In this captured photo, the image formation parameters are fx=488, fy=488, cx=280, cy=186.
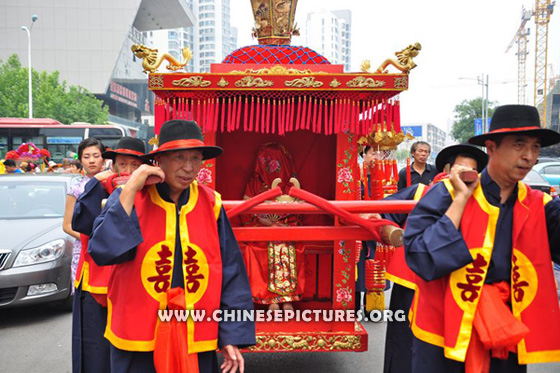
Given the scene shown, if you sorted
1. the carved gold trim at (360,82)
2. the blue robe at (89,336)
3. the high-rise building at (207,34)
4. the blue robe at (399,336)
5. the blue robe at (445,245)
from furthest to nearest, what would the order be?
1. the high-rise building at (207,34)
2. the carved gold trim at (360,82)
3. the blue robe at (399,336)
4. the blue robe at (89,336)
5. the blue robe at (445,245)

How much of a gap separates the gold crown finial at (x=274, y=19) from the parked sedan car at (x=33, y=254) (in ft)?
11.3

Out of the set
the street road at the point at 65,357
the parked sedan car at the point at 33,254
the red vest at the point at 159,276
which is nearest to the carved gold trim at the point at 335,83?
the red vest at the point at 159,276

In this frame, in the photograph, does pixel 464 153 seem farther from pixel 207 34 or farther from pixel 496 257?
pixel 207 34

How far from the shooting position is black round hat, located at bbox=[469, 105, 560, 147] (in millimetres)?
2248

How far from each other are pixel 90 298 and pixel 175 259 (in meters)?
1.16

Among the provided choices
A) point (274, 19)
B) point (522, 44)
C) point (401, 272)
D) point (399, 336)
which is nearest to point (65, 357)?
point (399, 336)

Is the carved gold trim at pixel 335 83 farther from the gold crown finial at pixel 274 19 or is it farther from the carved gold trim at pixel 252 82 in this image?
the gold crown finial at pixel 274 19

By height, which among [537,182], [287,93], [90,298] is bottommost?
[90,298]

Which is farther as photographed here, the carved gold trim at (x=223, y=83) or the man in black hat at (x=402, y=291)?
the carved gold trim at (x=223, y=83)

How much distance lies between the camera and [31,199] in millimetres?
6914

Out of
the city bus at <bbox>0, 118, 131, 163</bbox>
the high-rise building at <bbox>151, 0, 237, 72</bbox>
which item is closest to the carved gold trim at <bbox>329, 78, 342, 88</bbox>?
the city bus at <bbox>0, 118, 131, 163</bbox>

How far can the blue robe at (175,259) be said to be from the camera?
2.31 m

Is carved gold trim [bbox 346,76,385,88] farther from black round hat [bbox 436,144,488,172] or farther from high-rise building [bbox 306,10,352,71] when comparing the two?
high-rise building [bbox 306,10,352,71]

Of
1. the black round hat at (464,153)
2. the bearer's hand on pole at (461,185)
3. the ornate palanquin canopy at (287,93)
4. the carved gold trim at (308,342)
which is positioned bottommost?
the carved gold trim at (308,342)
